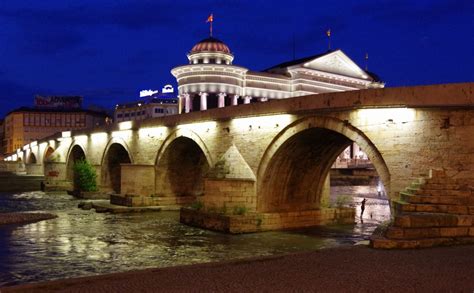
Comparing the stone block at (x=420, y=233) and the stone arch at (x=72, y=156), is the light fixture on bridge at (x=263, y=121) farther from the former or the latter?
the stone arch at (x=72, y=156)

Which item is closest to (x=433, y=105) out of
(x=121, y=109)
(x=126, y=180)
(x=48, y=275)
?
(x=48, y=275)

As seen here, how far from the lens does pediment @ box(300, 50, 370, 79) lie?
62.4 metres

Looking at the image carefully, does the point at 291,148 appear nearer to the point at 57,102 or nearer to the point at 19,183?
the point at 19,183

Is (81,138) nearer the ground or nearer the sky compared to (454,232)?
nearer the sky

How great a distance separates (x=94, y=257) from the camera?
1274 centimetres

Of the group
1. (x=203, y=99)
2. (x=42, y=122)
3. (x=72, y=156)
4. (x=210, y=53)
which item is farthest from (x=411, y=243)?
(x=42, y=122)

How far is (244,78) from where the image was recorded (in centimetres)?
5816

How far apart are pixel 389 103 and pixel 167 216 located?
11341 millimetres

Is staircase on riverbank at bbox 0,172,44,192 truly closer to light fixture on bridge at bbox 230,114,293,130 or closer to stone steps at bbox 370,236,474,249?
light fixture on bridge at bbox 230,114,293,130

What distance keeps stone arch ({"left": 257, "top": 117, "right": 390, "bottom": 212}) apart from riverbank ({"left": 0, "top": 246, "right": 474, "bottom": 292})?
695 cm

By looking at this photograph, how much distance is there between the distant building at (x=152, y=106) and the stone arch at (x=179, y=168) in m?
54.5

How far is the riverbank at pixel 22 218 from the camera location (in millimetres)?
18625

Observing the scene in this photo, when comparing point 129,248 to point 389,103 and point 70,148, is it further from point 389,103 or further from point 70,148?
point 70,148

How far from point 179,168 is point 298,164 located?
8.58 metres
